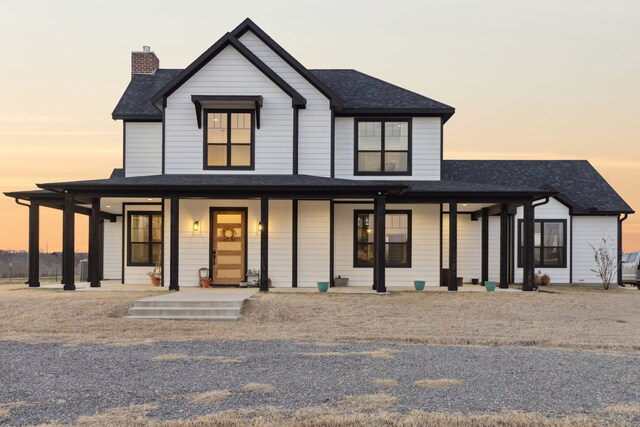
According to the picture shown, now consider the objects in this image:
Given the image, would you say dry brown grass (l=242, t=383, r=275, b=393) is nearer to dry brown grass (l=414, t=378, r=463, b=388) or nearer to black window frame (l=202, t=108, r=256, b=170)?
dry brown grass (l=414, t=378, r=463, b=388)

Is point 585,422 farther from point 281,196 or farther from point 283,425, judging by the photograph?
point 281,196

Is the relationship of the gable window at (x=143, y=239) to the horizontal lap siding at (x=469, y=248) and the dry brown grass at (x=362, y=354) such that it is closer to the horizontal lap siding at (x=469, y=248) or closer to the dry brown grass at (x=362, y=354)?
the horizontal lap siding at (x=469, y=248)

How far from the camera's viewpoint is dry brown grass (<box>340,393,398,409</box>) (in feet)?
22.7

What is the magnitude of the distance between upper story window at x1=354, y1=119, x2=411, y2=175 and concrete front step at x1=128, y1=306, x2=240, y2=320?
8.01 metres

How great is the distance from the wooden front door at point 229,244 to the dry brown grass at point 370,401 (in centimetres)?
1358

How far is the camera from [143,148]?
21.8 m

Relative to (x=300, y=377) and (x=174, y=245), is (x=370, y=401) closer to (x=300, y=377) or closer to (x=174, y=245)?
(x=300, y=377)

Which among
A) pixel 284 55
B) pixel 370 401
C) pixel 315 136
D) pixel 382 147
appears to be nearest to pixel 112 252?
pixel 315 136

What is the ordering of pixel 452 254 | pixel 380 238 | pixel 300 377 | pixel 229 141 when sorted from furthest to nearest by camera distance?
pixel 229 141 → pixel 452 254 → pixel 380 238 → pixel 300 377

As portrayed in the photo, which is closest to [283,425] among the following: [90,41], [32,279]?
[32,279]

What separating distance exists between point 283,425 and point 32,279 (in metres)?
18.3

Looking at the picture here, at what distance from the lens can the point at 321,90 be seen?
2058 cm

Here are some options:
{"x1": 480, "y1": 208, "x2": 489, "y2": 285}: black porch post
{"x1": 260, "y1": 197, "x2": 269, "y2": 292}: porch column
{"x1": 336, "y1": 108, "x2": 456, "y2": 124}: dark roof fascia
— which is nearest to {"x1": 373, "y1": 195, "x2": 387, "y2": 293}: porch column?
{"x1": 260, "y1": 197, "x2": 269, "y2": 292}: porch column

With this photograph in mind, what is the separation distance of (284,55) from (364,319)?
9825 mm
